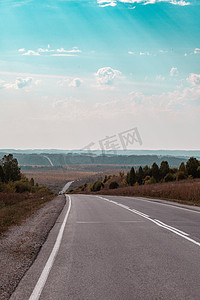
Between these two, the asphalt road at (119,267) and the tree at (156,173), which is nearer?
the asphalt road at (119,267)

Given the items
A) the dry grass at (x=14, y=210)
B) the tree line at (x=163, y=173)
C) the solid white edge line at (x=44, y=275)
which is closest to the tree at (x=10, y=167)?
the tree line at (x=163, y=173)

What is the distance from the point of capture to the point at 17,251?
816 centimetres

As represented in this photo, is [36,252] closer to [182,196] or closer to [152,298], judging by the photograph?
[152,298]

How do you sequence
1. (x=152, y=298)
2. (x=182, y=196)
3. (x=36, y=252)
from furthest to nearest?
(x=182, y=196) < (x=36, y=252) < (x=152, y=298)

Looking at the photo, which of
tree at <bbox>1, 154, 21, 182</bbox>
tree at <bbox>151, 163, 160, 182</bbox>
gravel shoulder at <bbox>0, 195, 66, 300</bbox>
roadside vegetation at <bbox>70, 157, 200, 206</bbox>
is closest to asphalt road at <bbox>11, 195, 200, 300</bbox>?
gravel shoulder at <bbox>0, 195, 66, 300</bbox>

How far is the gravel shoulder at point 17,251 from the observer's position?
572 centimetres

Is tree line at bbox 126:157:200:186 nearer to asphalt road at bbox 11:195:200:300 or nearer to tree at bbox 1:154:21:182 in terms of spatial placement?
tree at bbox 1:154:21:182

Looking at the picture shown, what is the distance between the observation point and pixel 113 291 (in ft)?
16.9

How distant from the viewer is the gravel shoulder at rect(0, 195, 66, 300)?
5.72m

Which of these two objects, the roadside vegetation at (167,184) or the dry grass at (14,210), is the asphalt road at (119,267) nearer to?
the dry grass at (14,210)

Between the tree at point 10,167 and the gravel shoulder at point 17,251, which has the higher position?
the tree at point 10,167

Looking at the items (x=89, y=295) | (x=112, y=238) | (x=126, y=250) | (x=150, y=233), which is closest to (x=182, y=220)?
(x=150, y=233)

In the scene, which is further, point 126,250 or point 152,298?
point 126,250

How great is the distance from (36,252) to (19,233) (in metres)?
Answer: 3.19
